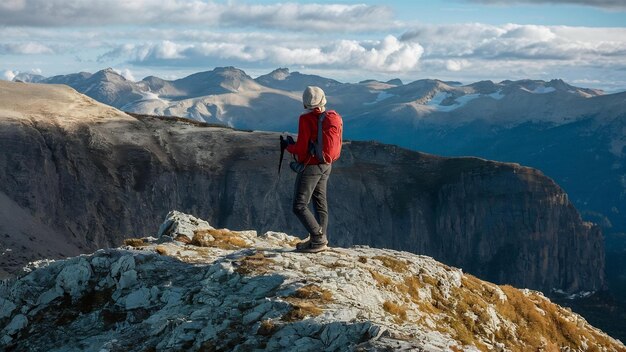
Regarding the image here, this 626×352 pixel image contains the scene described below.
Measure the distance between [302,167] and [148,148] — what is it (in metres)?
143

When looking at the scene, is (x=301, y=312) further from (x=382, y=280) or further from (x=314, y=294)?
(x=382, y=280)

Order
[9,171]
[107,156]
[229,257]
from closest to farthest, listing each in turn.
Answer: [229,257] < [9,171] < [107,156]

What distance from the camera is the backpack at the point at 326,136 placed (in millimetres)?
21547

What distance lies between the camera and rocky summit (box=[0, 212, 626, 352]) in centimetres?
1703

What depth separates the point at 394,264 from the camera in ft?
77.7

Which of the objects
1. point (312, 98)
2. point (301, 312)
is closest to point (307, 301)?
point (301, 312)

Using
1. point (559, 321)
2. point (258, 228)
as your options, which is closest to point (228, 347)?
point (559, 321)

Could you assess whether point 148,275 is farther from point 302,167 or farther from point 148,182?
point 148,182

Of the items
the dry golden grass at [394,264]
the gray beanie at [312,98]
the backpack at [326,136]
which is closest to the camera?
the backpack at [326,136]

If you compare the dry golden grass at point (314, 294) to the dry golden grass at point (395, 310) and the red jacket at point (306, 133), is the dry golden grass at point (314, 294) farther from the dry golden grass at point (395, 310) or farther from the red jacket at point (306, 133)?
the red jacket at point (306, 133)

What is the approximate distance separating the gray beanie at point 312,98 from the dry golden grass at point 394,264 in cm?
566

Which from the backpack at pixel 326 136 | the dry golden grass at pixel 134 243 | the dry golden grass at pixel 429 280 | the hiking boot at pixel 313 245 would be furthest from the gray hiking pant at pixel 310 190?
the dry golden grass at pixel 134 243

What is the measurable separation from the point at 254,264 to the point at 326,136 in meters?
4.36

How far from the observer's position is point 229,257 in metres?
22.8
